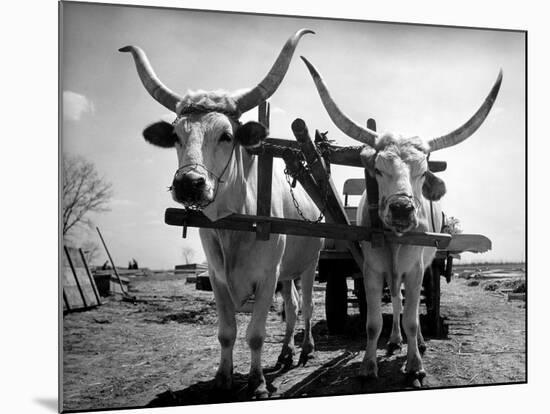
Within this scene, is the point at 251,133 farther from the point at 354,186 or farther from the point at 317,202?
the point at 354,186

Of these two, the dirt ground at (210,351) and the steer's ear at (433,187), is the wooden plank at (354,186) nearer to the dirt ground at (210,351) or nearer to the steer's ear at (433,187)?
the steer's ear at (433,187)

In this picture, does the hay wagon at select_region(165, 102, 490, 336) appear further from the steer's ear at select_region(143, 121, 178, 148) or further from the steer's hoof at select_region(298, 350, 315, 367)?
the steer's hoof at select_region(298, 350, 315, 367)

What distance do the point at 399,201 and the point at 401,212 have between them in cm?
7

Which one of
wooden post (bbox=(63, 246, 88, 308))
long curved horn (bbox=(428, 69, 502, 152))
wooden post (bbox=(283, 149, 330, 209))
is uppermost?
long curved horn (bbox=(428, 69, 502, 152))

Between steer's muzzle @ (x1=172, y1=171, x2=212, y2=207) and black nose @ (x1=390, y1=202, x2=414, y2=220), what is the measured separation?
1.24 m

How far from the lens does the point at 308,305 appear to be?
218 inches

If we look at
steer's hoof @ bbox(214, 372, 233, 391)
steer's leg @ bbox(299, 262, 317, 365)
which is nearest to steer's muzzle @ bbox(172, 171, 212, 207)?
steer's hoof @ bbox(214, 372, 233, 391)

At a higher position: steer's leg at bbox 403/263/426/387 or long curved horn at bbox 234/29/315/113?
long curved horn at bbox 234/29/315/113

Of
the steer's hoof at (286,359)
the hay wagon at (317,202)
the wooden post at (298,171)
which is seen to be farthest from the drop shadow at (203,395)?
the wooden post at (298,171)

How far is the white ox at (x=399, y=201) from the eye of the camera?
14.5 feet

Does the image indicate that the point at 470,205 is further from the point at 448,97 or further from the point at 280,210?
the point at 280,210

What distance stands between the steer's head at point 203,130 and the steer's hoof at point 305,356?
1.82 m

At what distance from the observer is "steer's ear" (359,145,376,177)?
463cm

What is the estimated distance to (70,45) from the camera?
4430mm
